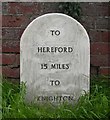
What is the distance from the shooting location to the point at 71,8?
2.48 meters

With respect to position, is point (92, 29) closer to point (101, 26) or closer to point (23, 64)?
point (101, 26)

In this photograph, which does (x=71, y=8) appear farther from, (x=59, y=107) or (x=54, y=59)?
(x=59, y=107)

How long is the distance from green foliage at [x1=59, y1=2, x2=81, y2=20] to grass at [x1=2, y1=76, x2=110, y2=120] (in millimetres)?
458

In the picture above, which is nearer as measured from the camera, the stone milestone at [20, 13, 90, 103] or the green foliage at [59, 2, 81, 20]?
the stone milestone at [20, 13, 90, 103]

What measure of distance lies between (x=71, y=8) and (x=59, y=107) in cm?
68

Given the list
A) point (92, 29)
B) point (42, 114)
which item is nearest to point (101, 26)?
point (92, 29)

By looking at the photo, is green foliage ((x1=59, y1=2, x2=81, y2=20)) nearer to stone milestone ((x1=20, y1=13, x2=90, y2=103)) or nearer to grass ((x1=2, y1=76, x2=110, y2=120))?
stone milestone ((x1=20, y1=13, x2=90, y2=103))

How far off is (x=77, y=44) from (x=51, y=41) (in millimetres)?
142

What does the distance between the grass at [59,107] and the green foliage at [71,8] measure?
18.0 inches

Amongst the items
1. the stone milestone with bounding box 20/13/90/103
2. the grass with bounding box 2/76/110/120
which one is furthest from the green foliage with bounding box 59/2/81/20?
the grass with bounding box 2/76/110/120

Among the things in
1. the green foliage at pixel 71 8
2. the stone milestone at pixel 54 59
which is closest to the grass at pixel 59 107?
the stone milestone at pixel 54 59

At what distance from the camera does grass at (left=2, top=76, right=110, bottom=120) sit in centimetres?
196

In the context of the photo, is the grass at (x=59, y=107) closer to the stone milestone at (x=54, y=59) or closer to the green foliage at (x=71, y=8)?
the stone milestone at (x=54, y=59)

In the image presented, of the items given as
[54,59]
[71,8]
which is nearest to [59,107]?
[54,59]
